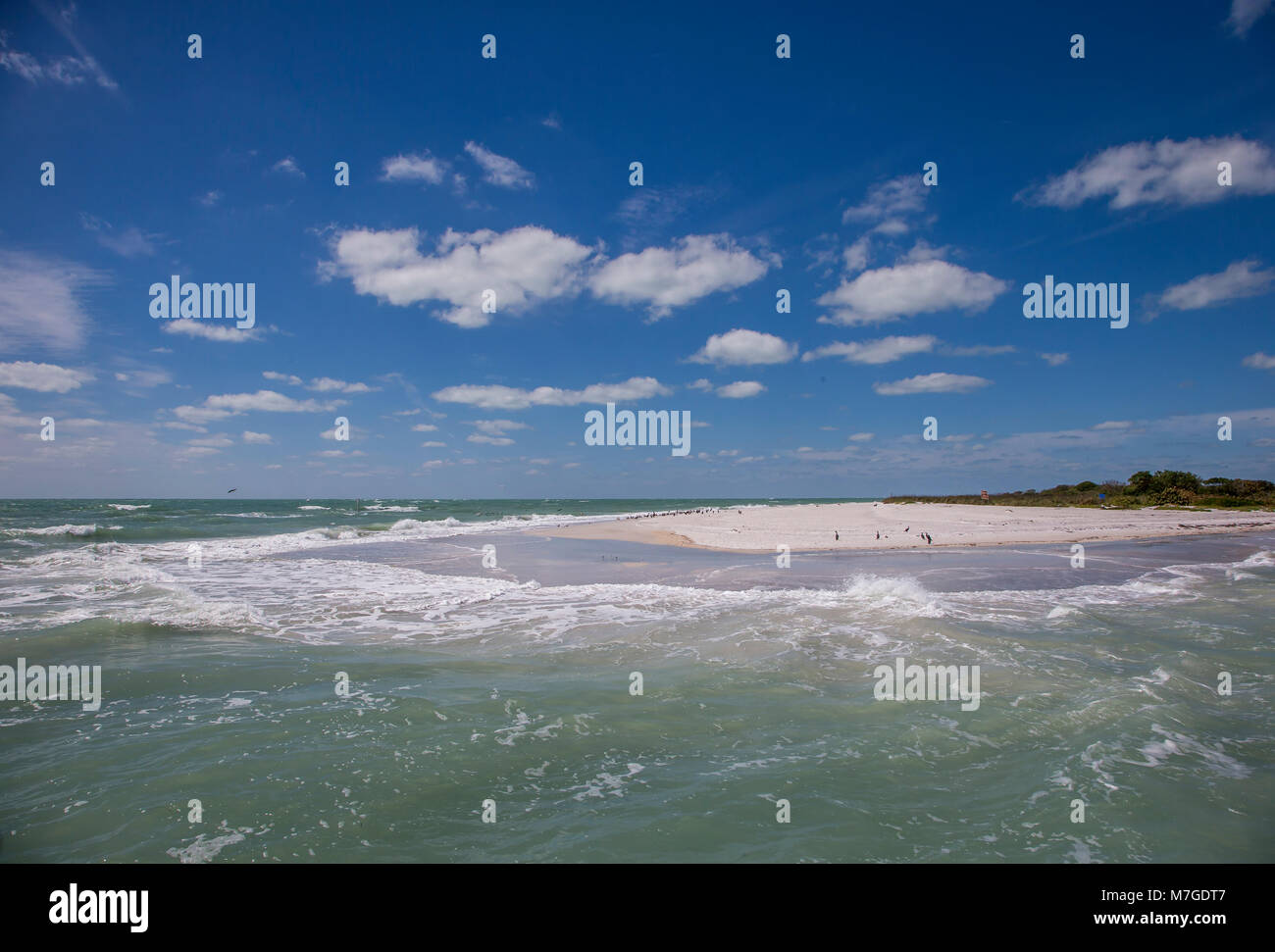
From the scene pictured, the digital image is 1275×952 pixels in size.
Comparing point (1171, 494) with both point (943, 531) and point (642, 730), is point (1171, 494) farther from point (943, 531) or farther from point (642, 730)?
point (642, 730)

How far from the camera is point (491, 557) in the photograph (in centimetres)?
2648

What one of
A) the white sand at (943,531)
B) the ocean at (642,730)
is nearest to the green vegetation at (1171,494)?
the white sand at (943,531)

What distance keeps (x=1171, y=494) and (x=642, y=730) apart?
83351 mm

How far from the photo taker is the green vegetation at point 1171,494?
62.0 m

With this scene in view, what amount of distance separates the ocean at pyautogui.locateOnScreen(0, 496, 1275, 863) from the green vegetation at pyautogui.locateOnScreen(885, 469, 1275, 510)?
6139 centimetres

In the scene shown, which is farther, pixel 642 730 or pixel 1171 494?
pixel 1171 494

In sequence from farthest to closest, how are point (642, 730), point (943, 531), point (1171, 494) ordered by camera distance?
point (1171, 494), point (943, 531), point (642, 730)

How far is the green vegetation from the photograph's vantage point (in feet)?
203

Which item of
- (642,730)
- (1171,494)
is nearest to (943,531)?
(642,730)

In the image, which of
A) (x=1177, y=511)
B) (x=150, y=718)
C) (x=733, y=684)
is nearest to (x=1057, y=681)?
(x=733, y=684)

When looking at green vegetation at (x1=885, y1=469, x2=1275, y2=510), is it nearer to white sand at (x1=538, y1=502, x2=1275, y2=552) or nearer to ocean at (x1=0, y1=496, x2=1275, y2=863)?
white sand at (x1=538, y1=502, x2=1275, y2=552)

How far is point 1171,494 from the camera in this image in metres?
64.8
